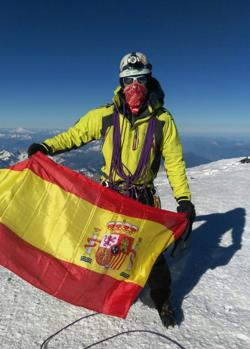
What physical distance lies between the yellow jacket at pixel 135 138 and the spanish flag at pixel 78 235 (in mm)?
544

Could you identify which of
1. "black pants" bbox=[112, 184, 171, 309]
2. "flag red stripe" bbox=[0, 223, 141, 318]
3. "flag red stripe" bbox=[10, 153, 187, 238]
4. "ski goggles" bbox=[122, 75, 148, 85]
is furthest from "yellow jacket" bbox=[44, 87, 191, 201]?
"flag red stripe" bbox=[0, 223, 141, 318]

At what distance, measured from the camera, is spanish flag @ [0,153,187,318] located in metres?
4.91

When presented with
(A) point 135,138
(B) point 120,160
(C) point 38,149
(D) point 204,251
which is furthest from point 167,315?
(D) point 204,251

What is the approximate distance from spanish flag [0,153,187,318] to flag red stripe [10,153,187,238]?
0.05ft

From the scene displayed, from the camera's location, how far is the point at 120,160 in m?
5.53

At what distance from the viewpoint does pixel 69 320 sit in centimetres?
527

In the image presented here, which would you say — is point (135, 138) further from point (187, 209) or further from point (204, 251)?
point (204, 251)

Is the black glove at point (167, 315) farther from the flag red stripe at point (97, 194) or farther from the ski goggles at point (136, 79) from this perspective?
the ski goggles at point (136, 79)

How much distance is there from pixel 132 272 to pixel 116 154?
5.99ft

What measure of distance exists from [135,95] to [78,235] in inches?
89.8

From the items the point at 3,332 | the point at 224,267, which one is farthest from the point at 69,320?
the point at 224,267

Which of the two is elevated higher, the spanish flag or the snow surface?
the spanish flag

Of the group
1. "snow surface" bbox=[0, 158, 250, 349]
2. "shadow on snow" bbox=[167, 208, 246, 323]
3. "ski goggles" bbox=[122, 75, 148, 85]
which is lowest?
"shadow on snow" bbox=[167, 208, 246, 323]

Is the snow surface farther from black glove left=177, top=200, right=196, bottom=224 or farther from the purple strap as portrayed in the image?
the purple strap
